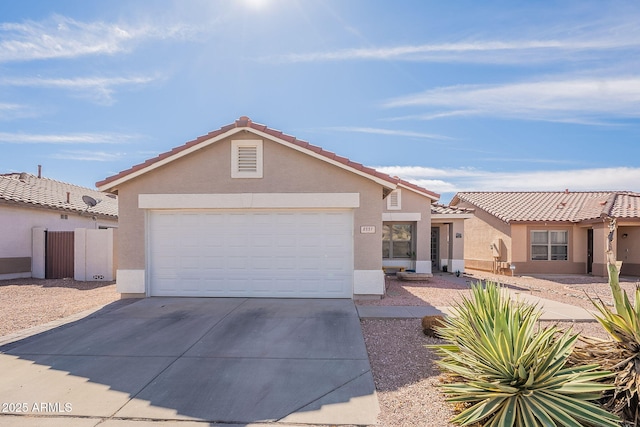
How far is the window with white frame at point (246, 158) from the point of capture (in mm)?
10469

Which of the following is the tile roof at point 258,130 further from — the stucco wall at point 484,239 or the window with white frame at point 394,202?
the stucco wall at point 484,239

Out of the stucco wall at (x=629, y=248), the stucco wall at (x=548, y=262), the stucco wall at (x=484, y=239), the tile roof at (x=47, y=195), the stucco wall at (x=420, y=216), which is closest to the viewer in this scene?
the tile roof at (x=47, y=195)

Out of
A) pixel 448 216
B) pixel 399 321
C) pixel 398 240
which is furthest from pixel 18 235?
pixel 448 216

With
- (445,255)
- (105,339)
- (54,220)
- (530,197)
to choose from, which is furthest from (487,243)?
(54,220)

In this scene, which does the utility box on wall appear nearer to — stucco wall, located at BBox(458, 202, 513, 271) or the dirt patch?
the dirt patch

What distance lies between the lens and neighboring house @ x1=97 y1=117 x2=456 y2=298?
10.3 metres

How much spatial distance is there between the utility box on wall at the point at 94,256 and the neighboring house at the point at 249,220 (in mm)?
4781

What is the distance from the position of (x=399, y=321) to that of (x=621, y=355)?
14.9 feet

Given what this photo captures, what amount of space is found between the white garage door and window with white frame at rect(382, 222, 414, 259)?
8550 mm

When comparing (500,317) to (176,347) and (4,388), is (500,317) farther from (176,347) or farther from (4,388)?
(4,388)

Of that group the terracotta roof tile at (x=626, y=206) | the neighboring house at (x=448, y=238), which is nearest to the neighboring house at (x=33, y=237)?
the neighboring house at (x=448, y=238)

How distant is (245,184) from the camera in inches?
411

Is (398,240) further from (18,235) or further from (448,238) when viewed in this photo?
(18,235)

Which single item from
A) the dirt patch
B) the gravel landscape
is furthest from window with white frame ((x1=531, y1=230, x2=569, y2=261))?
the dirt patch
